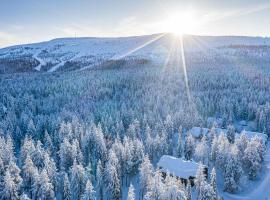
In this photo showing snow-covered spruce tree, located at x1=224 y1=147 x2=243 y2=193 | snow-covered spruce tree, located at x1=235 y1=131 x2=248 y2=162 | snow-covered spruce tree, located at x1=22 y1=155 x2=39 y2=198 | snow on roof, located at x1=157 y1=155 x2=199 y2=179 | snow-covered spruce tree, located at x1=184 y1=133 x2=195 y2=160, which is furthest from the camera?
snow-covered spruce tree, located at x1=184 y1=133 x2=195 y2=160

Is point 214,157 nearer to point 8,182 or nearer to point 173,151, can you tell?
point 173,151

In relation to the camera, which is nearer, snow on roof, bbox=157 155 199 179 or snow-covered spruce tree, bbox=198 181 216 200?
snow-covered spruce tree, bbox=198 181 216 200

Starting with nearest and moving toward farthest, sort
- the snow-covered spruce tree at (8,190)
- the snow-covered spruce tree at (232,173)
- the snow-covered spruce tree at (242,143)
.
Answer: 1. the snow-covered spruce tree at (8,190)
2. the snow-covered spruce tree at (232,173)
3. the snow-covered spruce tree at (242,143)

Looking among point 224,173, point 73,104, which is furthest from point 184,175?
point 73,104

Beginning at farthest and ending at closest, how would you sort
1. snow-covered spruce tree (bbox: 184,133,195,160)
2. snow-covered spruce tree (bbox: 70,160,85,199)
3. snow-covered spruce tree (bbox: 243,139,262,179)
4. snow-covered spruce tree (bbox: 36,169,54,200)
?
snow-covered spruce tree (bbox: 184,133,195,160) → snow-covered spruce tree (bbox: 243,139,262,179) → snow-covered spruce tree (bbox: 70,160,85,199) → snow-covered spruce tree (bbox: 36,169,54,200)

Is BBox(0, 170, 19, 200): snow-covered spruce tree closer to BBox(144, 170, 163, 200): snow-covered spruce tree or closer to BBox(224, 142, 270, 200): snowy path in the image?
BBox(144, 170, 163, 200): snow-covered spruce tree

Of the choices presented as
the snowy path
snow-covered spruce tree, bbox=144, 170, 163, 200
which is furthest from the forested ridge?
the snowy path

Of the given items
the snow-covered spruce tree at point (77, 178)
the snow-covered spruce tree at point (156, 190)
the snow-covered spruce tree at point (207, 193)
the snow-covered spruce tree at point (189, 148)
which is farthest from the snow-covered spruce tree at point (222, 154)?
the snow-covered spruce tree at point (77, 178)

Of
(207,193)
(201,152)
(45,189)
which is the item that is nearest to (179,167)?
(201,152)

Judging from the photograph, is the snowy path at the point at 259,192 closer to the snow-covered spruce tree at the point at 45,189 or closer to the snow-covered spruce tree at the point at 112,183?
the snow-covered spruce tree at the point at 112,183

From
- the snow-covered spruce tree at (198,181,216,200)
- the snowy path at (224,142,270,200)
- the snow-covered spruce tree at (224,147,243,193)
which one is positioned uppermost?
the snow-covered spruce tree at (198,181,216,200)
